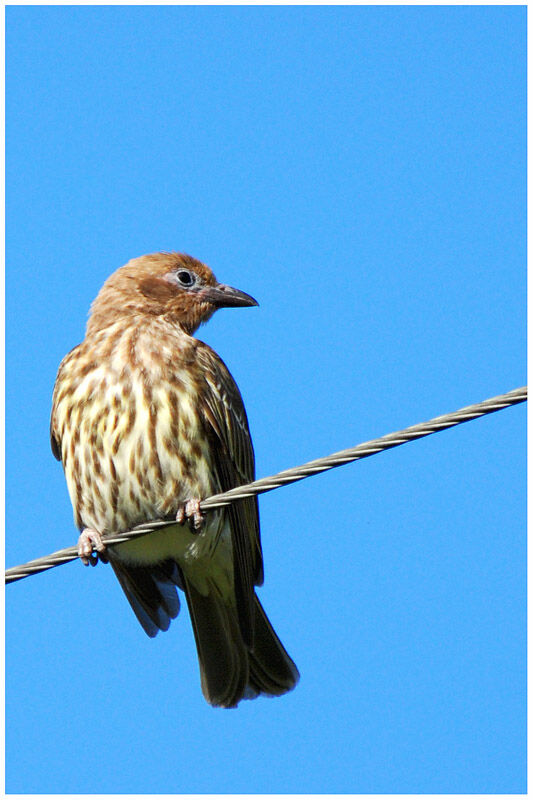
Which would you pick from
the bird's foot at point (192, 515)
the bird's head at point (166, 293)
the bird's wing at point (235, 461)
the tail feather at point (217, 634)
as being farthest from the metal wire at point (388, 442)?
the bird's head at point (166, 293)

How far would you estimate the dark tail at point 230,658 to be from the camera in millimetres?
7812

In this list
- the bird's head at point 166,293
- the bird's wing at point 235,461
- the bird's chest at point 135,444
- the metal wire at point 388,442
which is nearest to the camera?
the metal wire at point 388,442

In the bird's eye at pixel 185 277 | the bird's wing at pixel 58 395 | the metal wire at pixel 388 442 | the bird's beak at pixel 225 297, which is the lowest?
the metal wire at pixel 388 442

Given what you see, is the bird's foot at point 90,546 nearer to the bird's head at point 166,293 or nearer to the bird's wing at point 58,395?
the bird's wing at point 58,395

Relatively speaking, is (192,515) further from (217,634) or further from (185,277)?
(185,277)

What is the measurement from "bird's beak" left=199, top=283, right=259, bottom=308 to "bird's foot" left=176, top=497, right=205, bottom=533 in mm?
1992

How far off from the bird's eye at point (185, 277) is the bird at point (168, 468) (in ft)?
0.16

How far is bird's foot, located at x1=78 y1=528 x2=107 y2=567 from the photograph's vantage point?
22.9 feet

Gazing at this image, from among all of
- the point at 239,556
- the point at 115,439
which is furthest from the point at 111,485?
the point at 239,556

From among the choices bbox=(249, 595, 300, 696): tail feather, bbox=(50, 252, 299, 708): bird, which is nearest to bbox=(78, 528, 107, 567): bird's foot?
bbox=(50, 252, 299, 708): bird

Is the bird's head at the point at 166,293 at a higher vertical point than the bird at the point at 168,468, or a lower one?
higher

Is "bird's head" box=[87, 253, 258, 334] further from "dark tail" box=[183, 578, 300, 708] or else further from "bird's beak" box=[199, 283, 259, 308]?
"dark tail" box=[183, 578, 300, 708]

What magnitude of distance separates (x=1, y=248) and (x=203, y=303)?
147 cm

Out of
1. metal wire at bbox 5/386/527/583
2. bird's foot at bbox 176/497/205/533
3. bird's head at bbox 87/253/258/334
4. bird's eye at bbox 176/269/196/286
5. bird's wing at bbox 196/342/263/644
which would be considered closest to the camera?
metal wire at bbox 5/386/527/583
